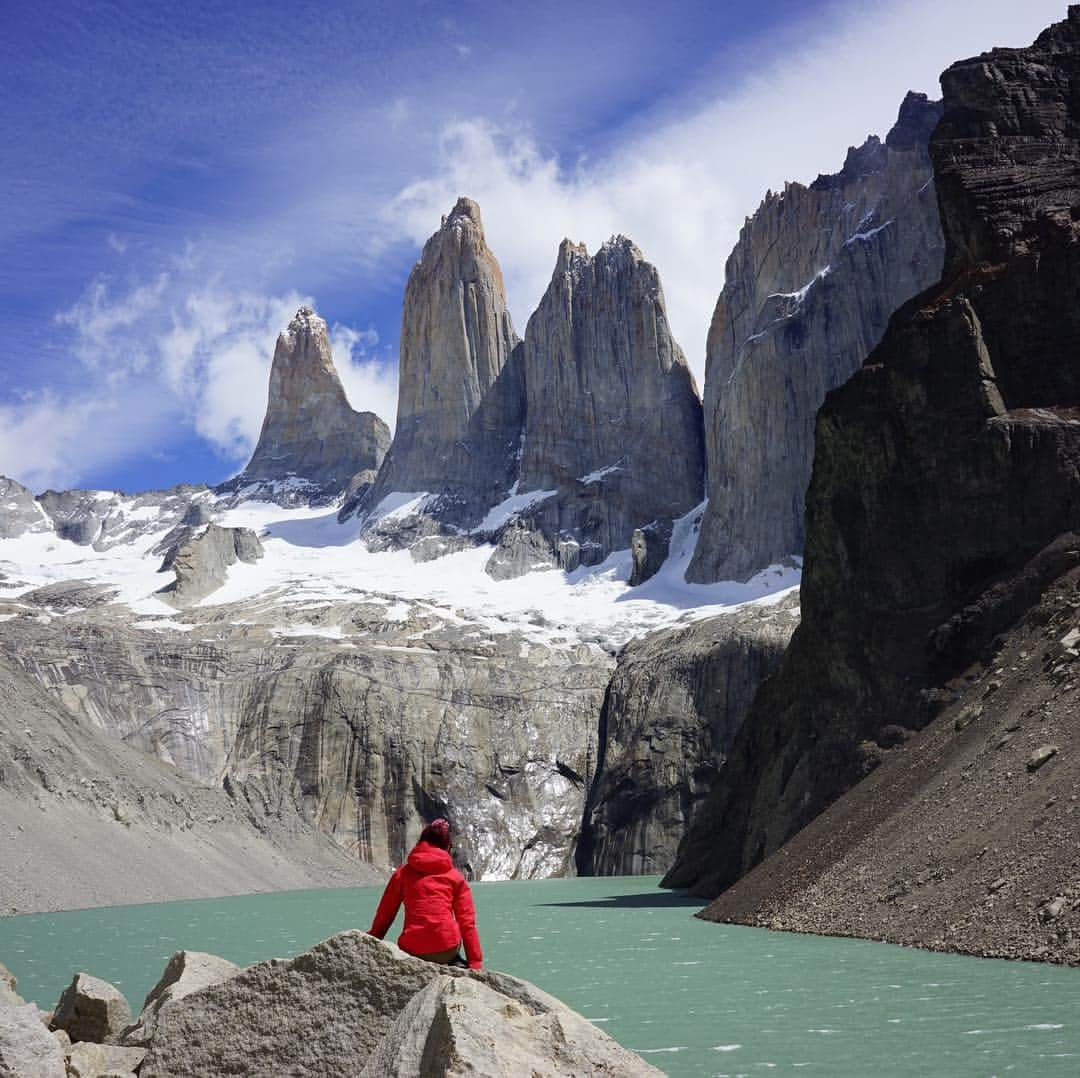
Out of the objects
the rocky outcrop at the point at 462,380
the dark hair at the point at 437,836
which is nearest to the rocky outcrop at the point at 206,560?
the rocky outcrop at the point at 462,380

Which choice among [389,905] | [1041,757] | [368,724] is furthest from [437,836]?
[368,724]

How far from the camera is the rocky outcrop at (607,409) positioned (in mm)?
145500

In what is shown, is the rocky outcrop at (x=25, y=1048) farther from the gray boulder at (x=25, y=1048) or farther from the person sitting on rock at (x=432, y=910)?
the person sitting on rock at (x=432, y=910)

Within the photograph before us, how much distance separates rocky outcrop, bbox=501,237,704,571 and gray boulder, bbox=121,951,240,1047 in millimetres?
132146

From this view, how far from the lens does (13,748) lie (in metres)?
60.0

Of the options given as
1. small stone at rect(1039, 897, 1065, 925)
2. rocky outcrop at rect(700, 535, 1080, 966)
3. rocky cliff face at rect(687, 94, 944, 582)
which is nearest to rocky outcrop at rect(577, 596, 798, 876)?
rocky cliff face at rect(687, 94, 944, 582)

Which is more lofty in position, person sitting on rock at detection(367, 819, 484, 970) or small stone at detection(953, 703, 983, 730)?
small stone at detection(953, 703, 983, 730)

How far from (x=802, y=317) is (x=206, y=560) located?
210 feet

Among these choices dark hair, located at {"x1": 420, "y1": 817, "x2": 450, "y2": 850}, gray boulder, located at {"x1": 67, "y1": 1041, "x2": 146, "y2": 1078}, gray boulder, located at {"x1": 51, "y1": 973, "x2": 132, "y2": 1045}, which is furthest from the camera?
gray boulder, located at {"x1": 51, "y1": 973, "x2": 132, "y2": 1045}

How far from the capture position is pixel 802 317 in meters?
124

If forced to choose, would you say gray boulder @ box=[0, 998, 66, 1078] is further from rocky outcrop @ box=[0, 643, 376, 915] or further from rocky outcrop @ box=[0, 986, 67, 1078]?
rocky outcrop @ box=[0, 643, 376, 915]

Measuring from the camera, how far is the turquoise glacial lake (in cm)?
1284

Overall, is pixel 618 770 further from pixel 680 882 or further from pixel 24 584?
pixel 24 584

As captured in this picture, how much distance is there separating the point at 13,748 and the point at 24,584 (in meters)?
107
